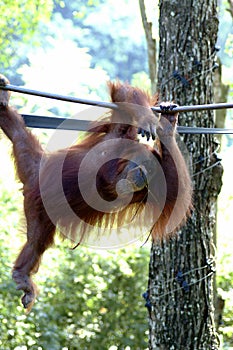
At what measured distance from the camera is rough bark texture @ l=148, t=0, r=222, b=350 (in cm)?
408

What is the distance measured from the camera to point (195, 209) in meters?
4.14

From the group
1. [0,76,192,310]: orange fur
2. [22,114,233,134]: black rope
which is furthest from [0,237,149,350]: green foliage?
[22,114,233,134]: black rope

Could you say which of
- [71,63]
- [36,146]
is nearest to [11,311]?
[36,146]

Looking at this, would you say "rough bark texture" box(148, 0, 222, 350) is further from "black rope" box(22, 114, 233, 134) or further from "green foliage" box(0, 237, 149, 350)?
"green foliage" box(0, 237, 149, 350)

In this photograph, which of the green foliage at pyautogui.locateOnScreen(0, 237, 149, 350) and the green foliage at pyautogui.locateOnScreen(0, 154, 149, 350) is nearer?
the green foliage at pyautogui.locateOnScreen(0, 154, 149, 350)

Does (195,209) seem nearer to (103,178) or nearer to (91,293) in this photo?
(103,178)

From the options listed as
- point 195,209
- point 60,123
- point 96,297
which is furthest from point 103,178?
point 96,297

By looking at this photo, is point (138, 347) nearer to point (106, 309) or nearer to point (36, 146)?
point (106, 309)

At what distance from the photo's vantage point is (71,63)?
37.9 feet

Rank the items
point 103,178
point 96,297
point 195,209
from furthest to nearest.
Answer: point 96,297
point 195,209
point 103,178

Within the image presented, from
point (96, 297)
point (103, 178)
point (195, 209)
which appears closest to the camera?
point (103, 178)

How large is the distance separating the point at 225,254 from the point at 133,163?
3923 mm

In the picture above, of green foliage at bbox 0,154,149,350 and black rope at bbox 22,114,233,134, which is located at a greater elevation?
green foliage at bbox 0,154,149,350

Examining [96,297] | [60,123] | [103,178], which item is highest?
[96,297]
